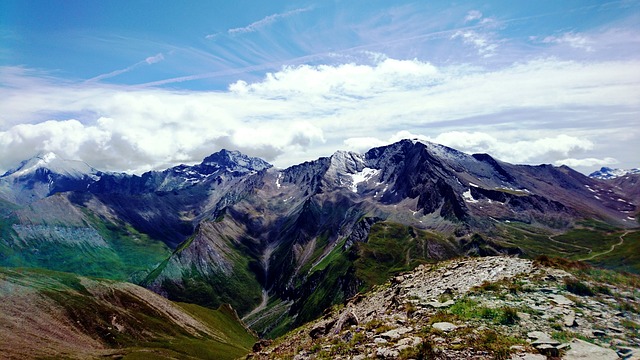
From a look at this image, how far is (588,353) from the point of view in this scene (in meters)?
18.0

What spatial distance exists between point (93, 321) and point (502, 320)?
130835 millimetres

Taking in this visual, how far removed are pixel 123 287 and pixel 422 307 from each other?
156745 mm

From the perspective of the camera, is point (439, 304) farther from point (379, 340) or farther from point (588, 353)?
point (588, 353)

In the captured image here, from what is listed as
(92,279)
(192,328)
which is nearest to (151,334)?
(192,328)

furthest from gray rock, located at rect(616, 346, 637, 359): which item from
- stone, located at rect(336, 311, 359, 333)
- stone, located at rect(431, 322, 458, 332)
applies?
stone, located at rect(336, 311, 359, 333)

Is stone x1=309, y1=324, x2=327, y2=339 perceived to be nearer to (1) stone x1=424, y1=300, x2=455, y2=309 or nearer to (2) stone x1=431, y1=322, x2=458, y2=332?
(1) stone x1=424, y1=300, x2=455, y2=309

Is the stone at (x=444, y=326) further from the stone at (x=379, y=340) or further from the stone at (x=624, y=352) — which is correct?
the stone at (x=624, y=352)

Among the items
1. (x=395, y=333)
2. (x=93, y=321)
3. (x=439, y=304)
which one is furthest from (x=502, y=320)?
(x=93, y=321)

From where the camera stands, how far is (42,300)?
11406 cm

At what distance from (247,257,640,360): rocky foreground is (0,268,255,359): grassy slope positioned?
9191 centimetres

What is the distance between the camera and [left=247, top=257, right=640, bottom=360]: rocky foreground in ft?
63.0

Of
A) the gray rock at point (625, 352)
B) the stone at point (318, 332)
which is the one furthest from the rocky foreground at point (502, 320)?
the stone at point (318, 332)

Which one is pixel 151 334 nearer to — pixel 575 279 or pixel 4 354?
pixel 4 354

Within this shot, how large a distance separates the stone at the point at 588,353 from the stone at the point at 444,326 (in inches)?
226
